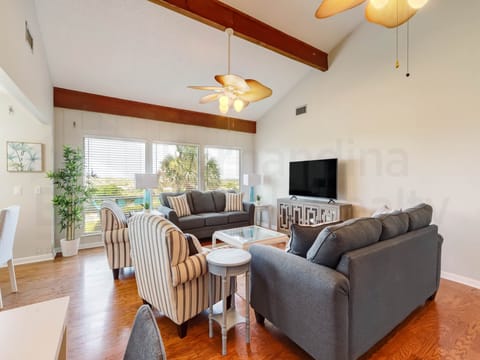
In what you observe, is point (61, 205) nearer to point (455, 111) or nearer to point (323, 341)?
point (323, 341)

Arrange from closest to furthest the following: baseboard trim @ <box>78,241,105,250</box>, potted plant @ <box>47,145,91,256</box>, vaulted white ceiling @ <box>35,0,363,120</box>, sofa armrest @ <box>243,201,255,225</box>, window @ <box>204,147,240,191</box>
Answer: vaulted white ceiling @ <box>35,0,363,120</box> < potted plant @ <box>47,145,91,256</box> < baseboard trim @ <box>78,241,105,250</box> < sofa armrest @ <box>243,201,255,225</box> < window @ <box>204,147,240,191</box>

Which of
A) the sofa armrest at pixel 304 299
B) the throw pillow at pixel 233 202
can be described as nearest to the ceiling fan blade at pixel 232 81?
the sofa armrest at pixel 304 299

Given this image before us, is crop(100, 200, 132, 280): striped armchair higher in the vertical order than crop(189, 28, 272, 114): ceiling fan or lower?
lower

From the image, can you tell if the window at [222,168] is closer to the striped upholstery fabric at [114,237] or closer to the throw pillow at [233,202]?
the throw pillow at [233,202]

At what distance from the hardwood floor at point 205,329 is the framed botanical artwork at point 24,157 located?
160 cm

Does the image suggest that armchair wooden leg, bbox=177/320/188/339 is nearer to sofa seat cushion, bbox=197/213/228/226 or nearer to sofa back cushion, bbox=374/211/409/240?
sofa back cushion, bbox=374/211/409/240

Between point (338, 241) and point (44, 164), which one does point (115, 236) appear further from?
point (338, 241)

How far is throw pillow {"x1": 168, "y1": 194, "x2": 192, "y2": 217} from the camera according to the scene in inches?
181

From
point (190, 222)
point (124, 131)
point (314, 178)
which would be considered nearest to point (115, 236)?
point (190, 222)

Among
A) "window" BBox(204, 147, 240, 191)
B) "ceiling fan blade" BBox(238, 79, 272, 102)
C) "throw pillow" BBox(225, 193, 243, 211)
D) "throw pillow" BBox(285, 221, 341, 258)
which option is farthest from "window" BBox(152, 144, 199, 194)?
"throw pillow" BBox(285, 221, 341, 258)

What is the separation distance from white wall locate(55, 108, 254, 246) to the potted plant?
310 mm

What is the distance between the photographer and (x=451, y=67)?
9.89ft

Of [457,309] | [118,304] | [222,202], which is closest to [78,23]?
[118,304]

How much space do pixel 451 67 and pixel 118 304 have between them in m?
4.90
